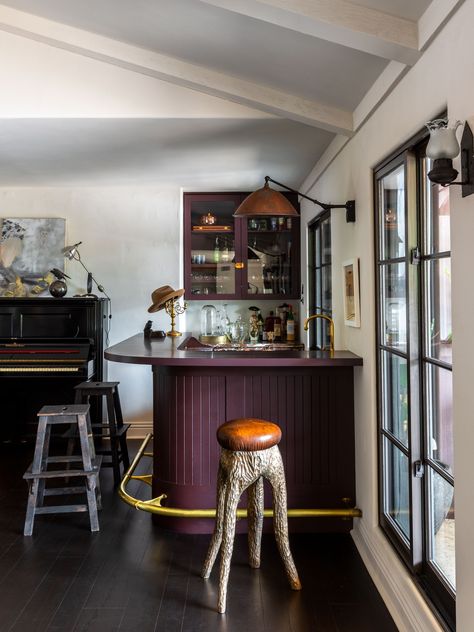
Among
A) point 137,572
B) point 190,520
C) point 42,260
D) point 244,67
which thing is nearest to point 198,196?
point 42,260

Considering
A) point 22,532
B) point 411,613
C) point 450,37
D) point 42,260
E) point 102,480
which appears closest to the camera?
point 450,37

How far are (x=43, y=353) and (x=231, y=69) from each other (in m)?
2.90

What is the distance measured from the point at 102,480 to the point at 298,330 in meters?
2.51

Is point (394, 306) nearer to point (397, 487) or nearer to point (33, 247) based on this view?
point (397, 487)

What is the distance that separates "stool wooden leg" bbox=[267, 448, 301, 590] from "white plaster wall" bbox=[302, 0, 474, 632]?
0.40 m

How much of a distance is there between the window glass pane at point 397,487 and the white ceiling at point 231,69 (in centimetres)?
164

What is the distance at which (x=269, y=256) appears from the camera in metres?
5.30

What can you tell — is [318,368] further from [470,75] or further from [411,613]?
[470,75]

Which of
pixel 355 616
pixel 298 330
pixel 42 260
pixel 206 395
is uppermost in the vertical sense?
pixel 42 260

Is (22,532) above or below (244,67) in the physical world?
below

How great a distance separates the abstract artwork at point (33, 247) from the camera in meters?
5.00

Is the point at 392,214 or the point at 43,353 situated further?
the point at 43,353

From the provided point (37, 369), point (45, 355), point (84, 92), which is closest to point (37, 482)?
point (37, 369)

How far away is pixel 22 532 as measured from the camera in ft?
9.64
